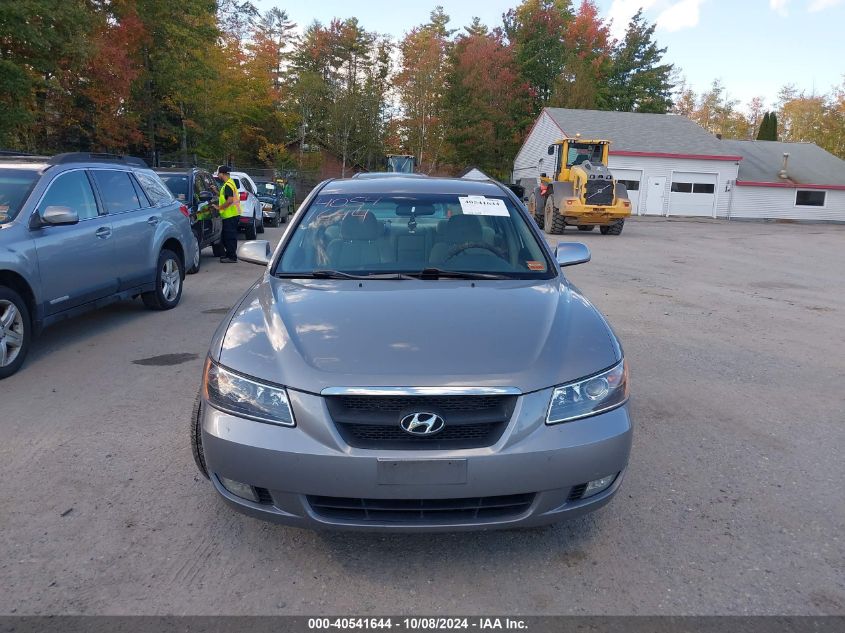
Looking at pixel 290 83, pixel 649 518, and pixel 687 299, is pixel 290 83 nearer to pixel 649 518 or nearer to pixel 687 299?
pixel 687 299

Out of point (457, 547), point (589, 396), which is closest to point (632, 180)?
point (589, 396)

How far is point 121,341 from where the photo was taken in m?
7.22

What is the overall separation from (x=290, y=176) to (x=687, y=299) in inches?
1437

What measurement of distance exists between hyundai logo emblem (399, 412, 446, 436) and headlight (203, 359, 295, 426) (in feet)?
1.52

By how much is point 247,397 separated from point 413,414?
727 millimetres

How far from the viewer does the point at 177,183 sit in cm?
1350

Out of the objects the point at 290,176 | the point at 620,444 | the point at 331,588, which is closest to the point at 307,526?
the point at 331,588

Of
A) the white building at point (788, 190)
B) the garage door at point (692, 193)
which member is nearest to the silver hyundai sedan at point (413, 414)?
the garage door at point (692, 193)

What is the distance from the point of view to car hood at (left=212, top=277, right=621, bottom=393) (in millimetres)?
2898

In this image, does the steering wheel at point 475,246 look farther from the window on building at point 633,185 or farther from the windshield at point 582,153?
the window on building at point 633,185

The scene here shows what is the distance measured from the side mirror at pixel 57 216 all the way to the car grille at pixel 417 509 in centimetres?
459

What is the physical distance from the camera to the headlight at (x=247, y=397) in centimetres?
288
